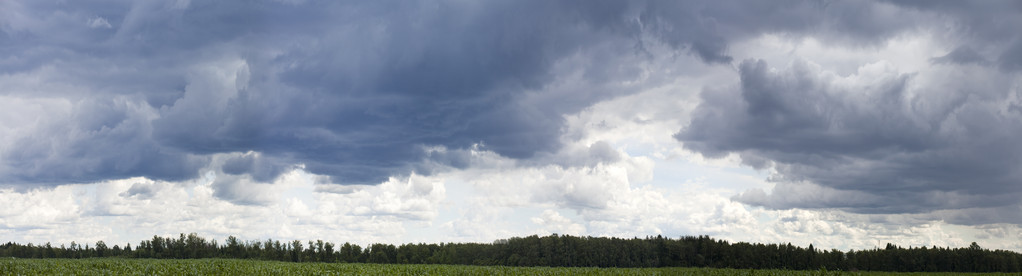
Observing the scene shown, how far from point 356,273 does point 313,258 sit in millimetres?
132994

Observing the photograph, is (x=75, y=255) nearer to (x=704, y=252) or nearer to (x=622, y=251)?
(x=622, y=251)

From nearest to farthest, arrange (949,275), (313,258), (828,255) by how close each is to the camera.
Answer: (949,275) → (828,255) → (313,258)

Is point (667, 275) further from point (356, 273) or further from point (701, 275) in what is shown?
point (356, 273)

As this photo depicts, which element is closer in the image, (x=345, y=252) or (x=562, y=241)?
(x=562, y=241)

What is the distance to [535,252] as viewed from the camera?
161 m

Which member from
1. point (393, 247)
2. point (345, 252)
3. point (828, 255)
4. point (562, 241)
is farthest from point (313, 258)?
point (828, 255)

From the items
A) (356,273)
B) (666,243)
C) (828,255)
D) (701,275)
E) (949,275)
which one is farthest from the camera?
(666,243)

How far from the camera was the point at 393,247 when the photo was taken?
19762cm

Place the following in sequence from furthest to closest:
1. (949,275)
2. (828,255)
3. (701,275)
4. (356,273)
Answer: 1. (828,255)
2. (949,275)
3. (356,273)
4. (701,275)

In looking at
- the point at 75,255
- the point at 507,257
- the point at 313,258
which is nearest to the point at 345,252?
the point at 313,258

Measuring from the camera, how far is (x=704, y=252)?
161 metres

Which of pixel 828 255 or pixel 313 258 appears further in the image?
pixel 313 258

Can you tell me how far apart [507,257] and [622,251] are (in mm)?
31422

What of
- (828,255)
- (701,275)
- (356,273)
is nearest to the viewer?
(701,275)
